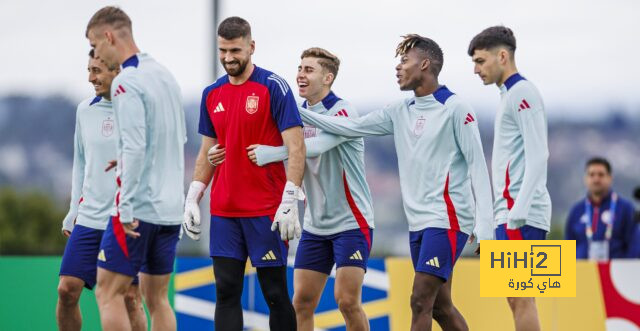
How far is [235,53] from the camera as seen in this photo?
7.86m

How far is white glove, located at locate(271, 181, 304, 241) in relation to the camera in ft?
25.1

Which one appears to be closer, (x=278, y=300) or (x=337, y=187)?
(x=278, y=300)

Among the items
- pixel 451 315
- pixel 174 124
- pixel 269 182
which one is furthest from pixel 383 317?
pixel 174 124

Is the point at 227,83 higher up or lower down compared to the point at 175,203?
higher up

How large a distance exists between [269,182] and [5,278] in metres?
4.48

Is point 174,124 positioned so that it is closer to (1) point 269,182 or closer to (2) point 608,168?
(1) point 269,182

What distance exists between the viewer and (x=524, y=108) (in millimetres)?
8516

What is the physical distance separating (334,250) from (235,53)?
6.30ft

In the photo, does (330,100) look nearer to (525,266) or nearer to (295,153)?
(295,153)

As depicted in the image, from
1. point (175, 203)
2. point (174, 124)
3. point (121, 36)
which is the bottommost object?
point (175, 203)

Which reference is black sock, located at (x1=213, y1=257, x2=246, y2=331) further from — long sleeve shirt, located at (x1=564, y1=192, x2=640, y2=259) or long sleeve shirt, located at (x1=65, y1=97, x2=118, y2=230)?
long sleeve shirt, located at (x1=564, y1=192, x2=640, y2=259)

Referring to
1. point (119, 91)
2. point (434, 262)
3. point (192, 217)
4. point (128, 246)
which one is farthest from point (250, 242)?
point (119, 91)

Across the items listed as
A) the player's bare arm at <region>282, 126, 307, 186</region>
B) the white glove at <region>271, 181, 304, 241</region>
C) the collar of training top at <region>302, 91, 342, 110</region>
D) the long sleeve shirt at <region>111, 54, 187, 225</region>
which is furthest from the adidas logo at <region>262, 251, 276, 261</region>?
the collar of training top at <region>302, 91, 342, 110</region>

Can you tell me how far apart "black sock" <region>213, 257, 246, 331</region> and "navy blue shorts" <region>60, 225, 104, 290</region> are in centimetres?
114
